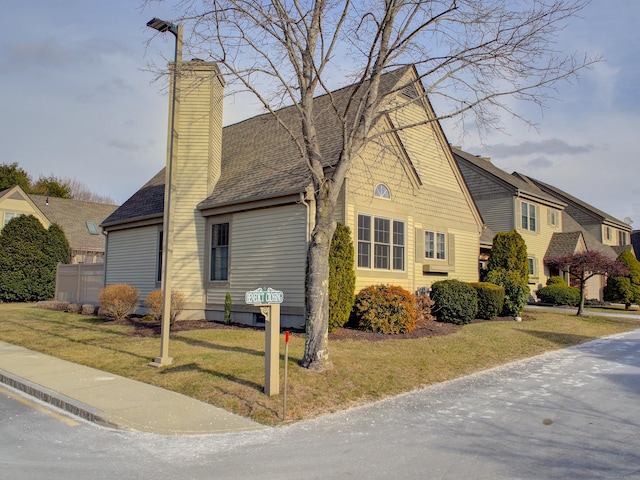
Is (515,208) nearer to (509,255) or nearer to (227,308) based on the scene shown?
(509,255)

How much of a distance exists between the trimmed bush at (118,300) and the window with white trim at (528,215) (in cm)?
2334

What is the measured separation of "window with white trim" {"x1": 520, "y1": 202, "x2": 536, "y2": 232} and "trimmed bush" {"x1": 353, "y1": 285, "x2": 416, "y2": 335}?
1981cm

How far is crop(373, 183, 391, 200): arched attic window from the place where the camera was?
16.6m

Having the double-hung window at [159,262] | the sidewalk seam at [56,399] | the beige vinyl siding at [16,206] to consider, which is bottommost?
the sidewalk seam at [56,399]

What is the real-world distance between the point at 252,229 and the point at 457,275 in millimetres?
8582

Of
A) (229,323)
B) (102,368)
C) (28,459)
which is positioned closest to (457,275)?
(229,323)

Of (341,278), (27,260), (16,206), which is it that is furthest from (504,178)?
(16,206)

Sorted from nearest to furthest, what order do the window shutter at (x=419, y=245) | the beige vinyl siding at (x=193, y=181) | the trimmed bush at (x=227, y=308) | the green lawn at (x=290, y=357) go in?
1. the green lawn at (x=290, y=357)
2. the trimmed bush at (x=227, y=308)
3. the beige vinyl siding at (x=193, y=181)
4. the window shutter at (x=419, y=245)

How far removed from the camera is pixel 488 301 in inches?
734

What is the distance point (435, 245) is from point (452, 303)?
3.03 meters

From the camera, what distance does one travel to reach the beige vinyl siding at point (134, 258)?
2005cm

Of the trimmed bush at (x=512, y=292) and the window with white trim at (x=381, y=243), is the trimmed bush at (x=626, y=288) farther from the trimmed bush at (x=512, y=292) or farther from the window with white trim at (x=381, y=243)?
the window with white trim at (x=381, y=243)

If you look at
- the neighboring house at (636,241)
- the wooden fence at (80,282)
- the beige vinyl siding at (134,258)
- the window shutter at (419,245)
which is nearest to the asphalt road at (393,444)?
the window shutter at (419,245)

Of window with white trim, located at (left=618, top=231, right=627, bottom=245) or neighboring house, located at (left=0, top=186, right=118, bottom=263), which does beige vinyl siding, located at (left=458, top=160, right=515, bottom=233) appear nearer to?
window with white trim, located at (left=618, top=231, right=627, bottom=245)
